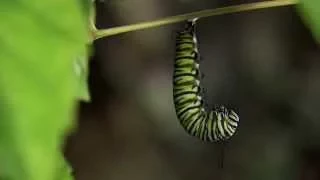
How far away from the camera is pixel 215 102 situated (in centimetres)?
150

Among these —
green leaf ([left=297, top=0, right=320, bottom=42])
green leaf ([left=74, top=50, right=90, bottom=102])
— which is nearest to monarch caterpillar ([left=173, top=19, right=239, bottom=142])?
green leaf ([left=74, top=50, right=90, bottom=102])

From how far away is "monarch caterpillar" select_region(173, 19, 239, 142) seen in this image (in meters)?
0.77

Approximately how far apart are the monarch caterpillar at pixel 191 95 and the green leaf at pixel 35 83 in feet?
1.47

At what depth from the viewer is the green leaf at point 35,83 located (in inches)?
12.1

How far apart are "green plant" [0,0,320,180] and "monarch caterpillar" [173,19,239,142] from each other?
45 cm

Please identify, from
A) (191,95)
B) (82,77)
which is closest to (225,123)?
(191,95)

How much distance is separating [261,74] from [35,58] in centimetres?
125

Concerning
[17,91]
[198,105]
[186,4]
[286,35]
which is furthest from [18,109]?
[286,35]

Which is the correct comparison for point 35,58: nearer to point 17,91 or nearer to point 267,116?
point 17,91

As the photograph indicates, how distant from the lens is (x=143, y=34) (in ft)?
4.72

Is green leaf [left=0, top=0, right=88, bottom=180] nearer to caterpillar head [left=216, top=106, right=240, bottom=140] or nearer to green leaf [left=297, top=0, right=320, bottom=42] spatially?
green leaf [left=297, top=0, right=320, bottom=42]

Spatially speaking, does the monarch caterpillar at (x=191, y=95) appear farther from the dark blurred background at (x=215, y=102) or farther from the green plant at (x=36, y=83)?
the dark blurred background at (x=215, y=102)

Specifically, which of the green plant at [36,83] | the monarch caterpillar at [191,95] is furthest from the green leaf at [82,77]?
the monarch caterpillar at [191,95]

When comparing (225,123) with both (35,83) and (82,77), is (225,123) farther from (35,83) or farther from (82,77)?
(35,83)
